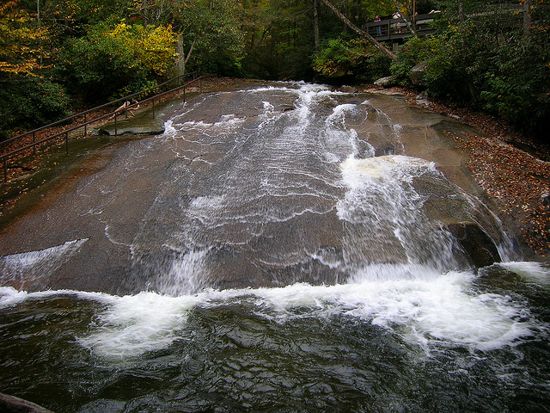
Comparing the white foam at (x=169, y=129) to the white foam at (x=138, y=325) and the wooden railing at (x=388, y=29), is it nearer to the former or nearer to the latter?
the white foam at (x=138, y=325)

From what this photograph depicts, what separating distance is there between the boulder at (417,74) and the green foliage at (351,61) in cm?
443

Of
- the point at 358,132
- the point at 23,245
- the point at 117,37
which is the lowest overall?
the point at 23,245

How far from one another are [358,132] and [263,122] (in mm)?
3336

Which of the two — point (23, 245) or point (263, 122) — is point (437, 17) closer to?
point (263, 122)

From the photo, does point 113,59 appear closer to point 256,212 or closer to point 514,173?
point 256,212

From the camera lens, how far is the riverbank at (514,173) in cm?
955

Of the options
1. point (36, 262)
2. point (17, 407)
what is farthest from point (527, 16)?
point (17, 407)

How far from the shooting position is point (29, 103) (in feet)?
49.8

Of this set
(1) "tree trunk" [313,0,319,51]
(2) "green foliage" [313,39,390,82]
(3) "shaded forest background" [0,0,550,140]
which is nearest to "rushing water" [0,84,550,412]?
(3) "shaded forest background" [0,0,550,140]

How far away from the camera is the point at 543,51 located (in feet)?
38.4

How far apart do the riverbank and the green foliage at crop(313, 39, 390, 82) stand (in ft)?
30.7

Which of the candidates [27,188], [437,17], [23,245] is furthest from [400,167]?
[437,17]

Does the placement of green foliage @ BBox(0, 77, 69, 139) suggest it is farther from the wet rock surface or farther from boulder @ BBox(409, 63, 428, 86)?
boulder @ BBox(409, 63, 428, 86)

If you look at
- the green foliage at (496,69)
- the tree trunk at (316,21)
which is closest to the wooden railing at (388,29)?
the tree trunk at (316,21)
